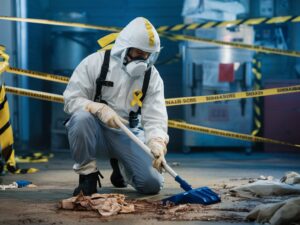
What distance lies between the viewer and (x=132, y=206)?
302 cm

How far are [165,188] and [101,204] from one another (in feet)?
3.41

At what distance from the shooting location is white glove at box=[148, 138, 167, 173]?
3303 millimetres

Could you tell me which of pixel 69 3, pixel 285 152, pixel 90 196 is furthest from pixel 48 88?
pixel 90 196

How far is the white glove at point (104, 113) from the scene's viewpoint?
11.1 feet

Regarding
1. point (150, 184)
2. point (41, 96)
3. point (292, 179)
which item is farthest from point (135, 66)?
point (41, 96)

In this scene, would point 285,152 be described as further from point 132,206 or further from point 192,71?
point 132,206

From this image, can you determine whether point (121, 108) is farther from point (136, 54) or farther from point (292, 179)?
point (292, 179)

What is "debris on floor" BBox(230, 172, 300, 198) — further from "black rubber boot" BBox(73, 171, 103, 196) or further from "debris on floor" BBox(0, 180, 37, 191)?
"debris on floor" BBox(0, 180, 37, 191)

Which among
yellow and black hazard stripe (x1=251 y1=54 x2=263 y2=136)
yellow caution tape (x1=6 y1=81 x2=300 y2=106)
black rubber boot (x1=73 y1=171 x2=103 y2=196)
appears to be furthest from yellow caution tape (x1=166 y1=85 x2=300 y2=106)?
yellow and black hazard stripe (x1=251 y1=54 x2=263 y2=136)

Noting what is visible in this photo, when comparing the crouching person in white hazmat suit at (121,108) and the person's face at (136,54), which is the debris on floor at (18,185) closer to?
the crouching person in white hazmat suit at (121,108)

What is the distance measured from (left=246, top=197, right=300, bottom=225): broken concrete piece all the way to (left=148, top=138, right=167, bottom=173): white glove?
2.75 ft

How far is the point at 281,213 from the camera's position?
251cm

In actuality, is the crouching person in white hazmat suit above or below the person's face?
below

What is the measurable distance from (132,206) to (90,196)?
0.32 m
